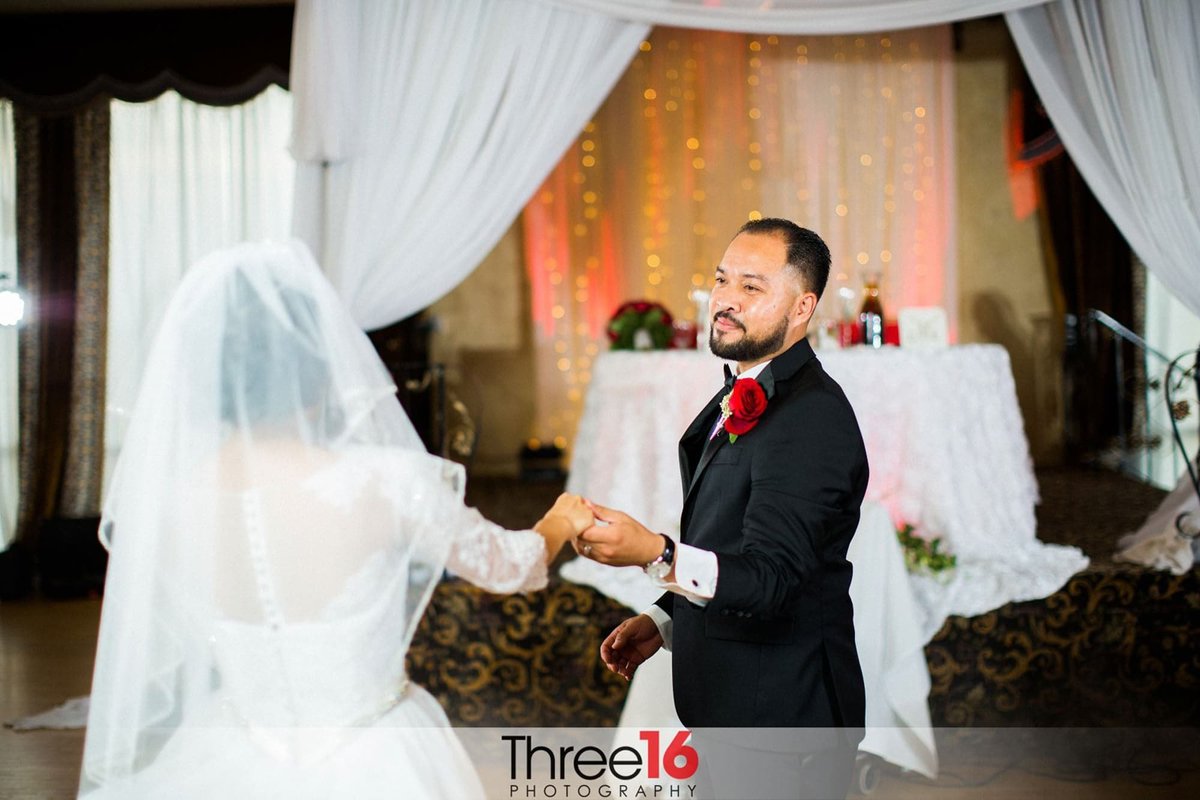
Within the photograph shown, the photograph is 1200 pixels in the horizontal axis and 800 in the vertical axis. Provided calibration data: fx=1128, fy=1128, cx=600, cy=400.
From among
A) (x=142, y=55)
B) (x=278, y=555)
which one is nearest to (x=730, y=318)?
(x=278, y=555)

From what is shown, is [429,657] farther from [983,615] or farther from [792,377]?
[792,377]

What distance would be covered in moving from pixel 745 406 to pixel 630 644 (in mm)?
555

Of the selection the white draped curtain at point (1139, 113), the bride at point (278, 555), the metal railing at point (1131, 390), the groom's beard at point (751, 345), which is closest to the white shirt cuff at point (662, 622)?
the bride at point (278, 555)

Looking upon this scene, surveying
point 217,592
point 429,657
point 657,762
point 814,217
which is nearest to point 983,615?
point 657,762

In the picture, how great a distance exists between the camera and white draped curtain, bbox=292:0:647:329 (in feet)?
11.8

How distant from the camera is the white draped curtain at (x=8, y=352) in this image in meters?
6.25

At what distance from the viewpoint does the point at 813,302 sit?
6.48ft

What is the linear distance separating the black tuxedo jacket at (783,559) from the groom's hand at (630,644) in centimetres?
15

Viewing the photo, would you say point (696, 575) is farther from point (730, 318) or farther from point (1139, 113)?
point (1139, 113)

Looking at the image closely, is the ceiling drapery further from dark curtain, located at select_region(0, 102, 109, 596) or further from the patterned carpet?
dark curtain, located at select_region(0, 102, 109, 596)

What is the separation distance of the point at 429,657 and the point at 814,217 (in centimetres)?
483

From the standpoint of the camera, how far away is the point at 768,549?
1.73m

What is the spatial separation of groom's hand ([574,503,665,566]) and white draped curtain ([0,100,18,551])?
553 cm

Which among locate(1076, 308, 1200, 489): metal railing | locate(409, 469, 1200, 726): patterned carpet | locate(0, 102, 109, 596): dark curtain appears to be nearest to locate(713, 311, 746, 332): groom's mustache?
locate(409, 469, 1200, 726): patterned carpet
